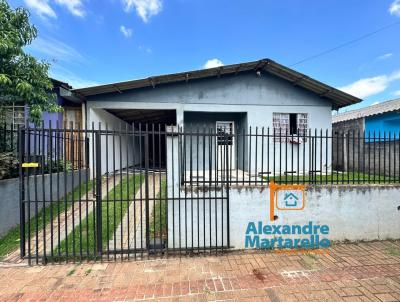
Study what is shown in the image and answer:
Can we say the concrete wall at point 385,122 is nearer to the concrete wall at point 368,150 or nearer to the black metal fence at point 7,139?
the concrete wall at point 368,150

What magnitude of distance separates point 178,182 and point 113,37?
10.0 metres

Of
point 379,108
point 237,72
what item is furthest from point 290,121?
point 379,108

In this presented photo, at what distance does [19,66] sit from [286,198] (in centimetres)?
682

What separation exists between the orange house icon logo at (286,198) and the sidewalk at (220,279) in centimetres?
82

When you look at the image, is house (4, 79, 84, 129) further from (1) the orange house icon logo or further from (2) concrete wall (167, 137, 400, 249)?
(1) the orange house icon logo

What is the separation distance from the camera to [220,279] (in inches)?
133

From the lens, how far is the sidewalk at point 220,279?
301 centimetres

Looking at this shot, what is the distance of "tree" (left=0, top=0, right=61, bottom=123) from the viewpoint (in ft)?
17.5

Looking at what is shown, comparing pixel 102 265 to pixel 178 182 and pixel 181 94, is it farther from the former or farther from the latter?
pixel 181 94

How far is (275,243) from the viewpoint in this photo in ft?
14.7

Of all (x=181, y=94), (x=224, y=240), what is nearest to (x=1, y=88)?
(x=181, y=94)

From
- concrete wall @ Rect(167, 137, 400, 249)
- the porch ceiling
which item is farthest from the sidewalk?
the porch ceiling

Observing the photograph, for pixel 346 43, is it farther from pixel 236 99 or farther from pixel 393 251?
pixel 393 251

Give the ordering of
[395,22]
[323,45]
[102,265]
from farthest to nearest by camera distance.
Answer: [323,45] → [395,22] → [102,265]
